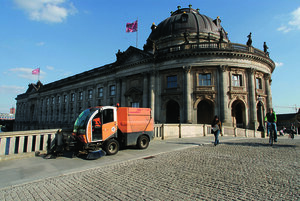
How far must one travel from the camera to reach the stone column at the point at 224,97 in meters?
24.1

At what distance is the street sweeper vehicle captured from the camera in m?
8.03

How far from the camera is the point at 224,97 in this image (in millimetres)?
24719

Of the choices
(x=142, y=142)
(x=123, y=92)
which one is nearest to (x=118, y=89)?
(x=123, y=92)

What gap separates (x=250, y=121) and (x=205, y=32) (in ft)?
59.6

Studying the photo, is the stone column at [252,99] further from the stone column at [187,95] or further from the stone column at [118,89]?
the stone column at [118,89]

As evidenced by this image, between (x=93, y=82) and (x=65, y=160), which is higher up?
(x=93, y=82)

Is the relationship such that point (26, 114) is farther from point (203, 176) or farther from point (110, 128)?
point (203, 176)

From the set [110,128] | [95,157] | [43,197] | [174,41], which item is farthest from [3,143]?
[174,41]

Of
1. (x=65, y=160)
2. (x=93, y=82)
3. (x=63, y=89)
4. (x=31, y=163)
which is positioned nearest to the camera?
(x=31, y=163)

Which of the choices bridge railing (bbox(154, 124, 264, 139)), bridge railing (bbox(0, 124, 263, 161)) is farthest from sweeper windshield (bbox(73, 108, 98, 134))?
bridge railing (bbox(154, 124, 264, 139))

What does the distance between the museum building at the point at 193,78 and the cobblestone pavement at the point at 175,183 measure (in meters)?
19.1

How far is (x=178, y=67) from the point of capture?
26.4m

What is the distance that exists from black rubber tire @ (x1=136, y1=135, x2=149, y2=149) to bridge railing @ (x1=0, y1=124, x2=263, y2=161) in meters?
3.89

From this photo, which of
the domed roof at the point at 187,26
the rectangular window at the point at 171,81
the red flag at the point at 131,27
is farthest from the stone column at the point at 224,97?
the red flag at the point at 131,27
